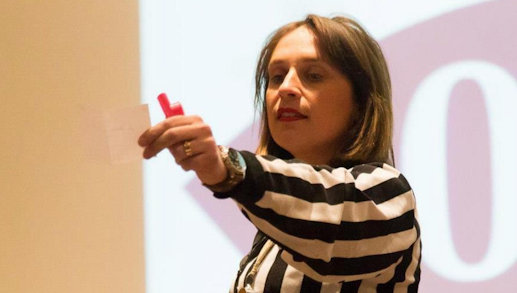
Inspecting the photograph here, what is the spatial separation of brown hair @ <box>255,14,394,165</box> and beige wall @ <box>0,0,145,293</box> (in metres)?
0.71

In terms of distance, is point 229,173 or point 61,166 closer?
point 229,173

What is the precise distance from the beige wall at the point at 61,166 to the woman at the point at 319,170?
1.77 feet

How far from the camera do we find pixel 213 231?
151 cm

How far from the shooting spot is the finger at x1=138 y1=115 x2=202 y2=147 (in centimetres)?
63

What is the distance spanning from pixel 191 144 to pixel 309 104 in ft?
0.98

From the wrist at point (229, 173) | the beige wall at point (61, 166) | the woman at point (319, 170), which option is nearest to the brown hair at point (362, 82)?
the woman at point (319, 170)

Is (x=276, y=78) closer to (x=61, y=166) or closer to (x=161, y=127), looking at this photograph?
(x=161, y=127)

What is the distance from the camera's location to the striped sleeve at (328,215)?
Answer: 2.14 feet

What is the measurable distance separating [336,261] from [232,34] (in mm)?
914

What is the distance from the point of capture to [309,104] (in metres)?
0.90

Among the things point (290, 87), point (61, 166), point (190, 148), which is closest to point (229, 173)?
point (190, 148)

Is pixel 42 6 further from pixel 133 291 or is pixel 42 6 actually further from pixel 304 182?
pixel 304 182

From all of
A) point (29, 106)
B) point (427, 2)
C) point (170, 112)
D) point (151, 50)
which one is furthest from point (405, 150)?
point (170, 112)

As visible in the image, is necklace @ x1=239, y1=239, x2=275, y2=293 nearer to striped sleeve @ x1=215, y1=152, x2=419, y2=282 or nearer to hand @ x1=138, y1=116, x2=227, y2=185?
striped sleeve @ x1=215, y1=152, x2=419, y2=282
